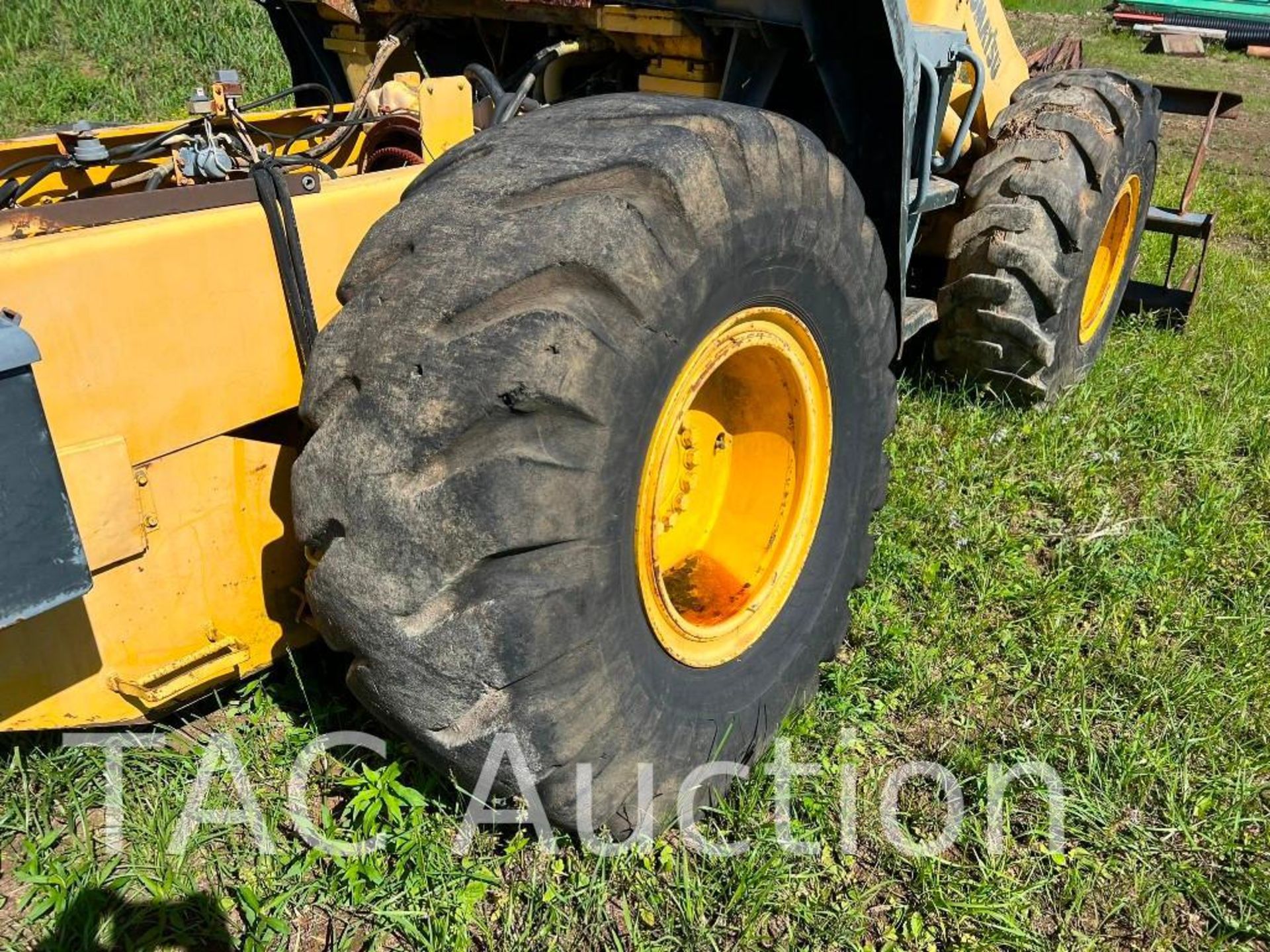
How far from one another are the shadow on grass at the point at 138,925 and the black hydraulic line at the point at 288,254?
3.44ft

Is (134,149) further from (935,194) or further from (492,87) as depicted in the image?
(935,194)

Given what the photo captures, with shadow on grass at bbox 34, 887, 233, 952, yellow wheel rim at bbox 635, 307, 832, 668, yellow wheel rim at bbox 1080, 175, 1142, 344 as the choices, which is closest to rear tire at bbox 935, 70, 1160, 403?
yellow wheel rim at bbox 1080, 175, 1142, 344

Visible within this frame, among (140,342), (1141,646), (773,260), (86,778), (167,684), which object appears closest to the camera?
(140,342)

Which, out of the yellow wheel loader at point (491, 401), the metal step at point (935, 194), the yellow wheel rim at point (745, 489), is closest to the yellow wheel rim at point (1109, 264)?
the metal step at point (935, 194)

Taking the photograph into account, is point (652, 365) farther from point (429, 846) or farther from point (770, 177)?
A: point (429, 846)

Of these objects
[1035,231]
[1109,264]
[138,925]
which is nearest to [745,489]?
[138,925]

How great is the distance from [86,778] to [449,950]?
880 mm

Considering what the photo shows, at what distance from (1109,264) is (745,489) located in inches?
114

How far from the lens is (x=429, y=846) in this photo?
206 centimetres

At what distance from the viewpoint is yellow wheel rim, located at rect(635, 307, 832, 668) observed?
2.26 m

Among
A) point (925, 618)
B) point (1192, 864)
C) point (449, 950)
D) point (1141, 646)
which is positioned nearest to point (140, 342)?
point (449, 950)

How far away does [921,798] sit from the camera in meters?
2.32
